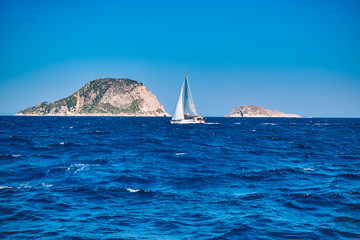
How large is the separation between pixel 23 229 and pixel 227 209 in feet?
26.2

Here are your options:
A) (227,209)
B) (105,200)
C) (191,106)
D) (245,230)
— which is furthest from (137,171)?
(191,106)

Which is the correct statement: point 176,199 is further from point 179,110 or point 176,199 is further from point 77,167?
point 179,110

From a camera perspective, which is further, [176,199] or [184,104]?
[184,104]

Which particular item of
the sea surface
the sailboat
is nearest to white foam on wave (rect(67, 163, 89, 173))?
the sea surface

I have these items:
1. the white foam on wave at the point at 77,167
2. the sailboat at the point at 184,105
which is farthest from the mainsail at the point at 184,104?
the white foam on wave at the point at 77,167

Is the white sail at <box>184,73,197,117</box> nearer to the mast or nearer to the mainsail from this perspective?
the mainsail

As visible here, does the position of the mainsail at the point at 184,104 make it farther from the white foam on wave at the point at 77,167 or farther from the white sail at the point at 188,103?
the white foam on wave at the point at 77,167

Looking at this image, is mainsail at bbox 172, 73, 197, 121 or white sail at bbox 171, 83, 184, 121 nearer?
white sail at bbox 171, 83, 184, 121

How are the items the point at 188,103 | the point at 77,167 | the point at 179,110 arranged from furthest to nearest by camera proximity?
the point at 188,103, the point at 179,110, the point at 77,167

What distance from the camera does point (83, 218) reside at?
32.9 ft

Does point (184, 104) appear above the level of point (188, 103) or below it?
below

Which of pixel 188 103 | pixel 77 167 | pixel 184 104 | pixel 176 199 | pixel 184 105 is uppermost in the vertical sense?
pixel 188 103

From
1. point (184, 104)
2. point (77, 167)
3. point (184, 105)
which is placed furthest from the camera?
point (184, 105)

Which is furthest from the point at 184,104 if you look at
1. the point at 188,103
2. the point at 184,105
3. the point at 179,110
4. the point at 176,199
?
the point at 176,199
